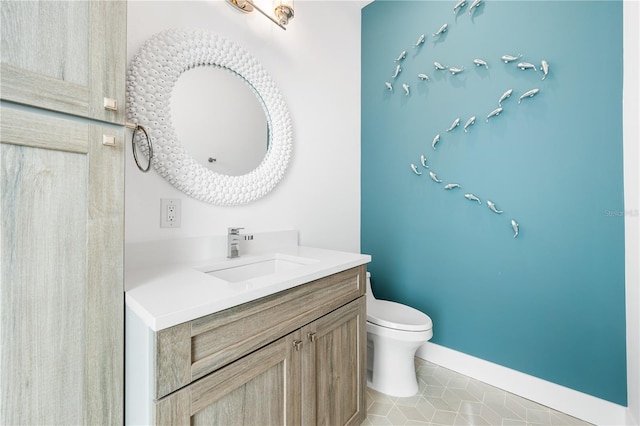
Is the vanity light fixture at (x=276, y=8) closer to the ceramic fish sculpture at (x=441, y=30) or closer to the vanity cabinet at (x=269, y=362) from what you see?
the ceramic fish sculpture at (x=441, y=30)

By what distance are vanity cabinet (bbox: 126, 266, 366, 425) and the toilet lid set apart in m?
0.29

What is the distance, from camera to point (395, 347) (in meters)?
→ 1.64

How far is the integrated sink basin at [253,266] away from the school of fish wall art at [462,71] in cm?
116

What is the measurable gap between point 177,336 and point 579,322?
1.93 m

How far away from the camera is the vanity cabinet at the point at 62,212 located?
60 centimetres

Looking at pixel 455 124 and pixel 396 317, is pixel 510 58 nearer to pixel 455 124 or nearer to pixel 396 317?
pixel 455 124

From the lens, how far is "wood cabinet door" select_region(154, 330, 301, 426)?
731 mm

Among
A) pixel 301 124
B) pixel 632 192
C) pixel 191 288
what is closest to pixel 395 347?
pixel 191 288

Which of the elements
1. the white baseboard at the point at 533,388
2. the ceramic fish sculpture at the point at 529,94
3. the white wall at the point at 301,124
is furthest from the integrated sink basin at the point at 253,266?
the ceramic fish sculpture at the point at 529,94

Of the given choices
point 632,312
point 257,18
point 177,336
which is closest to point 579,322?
point 632,312

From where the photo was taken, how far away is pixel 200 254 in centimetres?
138

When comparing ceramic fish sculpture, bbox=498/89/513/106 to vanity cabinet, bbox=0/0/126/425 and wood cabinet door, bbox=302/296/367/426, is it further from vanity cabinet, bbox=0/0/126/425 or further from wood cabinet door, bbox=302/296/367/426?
vanity cabinet, bbox=0/0/126/425

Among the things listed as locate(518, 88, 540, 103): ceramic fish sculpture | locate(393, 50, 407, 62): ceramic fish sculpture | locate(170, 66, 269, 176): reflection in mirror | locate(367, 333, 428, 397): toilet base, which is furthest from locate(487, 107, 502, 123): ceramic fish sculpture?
locate(367, 333, 428, 397): toilet base

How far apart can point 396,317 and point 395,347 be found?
0.56ft
